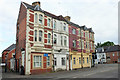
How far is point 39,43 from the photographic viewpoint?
70.4 feet

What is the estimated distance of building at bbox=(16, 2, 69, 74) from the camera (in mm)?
20172

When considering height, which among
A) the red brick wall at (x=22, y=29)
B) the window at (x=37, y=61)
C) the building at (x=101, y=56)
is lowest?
the building at (x=101, y=56)

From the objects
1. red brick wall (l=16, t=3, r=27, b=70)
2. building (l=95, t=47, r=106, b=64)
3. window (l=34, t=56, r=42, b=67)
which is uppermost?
red brick wall (l=16, t=3, r=27, b=70)

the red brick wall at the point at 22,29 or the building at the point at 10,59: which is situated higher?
the red brick wall at the point at 22,29

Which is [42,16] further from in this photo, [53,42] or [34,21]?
[53,42]

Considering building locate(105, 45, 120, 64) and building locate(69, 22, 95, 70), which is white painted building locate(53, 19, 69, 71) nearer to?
building locate(69, 22, 95, 70)

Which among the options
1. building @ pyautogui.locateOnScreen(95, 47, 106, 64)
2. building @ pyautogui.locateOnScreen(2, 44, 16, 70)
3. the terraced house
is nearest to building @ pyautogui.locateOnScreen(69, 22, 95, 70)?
the terraced house

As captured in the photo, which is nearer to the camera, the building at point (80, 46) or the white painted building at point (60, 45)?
the white painted building at point (60, 45)

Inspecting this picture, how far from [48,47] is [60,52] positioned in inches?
134

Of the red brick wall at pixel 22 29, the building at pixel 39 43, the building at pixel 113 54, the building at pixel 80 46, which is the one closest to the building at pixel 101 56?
the building at pixel 113 54

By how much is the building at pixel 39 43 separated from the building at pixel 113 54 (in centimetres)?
4745

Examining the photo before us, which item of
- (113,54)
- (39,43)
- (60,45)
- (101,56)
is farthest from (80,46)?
(101,56)

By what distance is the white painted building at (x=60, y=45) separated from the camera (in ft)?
80.1

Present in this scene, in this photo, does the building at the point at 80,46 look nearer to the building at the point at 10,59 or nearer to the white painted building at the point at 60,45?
the white painted building at the point at 60,45
